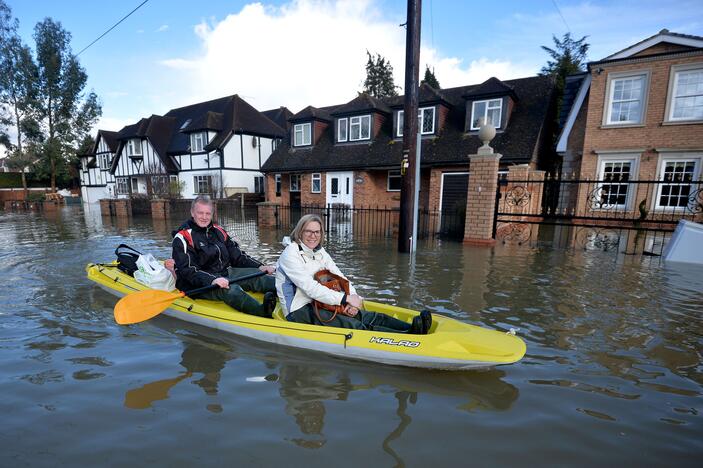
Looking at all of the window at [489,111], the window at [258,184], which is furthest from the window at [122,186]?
the window at [489,111]

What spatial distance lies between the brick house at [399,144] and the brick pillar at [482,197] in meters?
6.55

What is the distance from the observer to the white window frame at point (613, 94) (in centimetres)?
1316

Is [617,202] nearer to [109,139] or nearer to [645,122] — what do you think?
[645,122]

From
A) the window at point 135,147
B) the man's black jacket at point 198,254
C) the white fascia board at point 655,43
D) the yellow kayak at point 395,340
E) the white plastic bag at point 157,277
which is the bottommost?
the yellow kayak at point 395,340

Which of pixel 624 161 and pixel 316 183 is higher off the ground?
pixel 624 161

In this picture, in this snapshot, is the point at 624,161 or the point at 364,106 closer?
the point at 624,161

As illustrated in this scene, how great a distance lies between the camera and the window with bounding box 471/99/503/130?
53.0 ft

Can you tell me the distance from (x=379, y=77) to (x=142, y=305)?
126 ft

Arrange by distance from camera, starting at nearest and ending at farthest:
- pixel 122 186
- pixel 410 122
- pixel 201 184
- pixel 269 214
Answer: pixel 410 122 < pixel 269 214 < pixel 201 184 < pixel 122 186

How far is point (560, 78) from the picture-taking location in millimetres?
20781

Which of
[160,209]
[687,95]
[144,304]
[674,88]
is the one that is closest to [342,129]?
[160,209]

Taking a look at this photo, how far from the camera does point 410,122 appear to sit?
27.3 feet

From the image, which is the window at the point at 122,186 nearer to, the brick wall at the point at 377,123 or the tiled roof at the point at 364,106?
the tiled roof at the point at 364,106

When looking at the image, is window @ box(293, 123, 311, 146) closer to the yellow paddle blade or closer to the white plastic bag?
the white plastic bag
